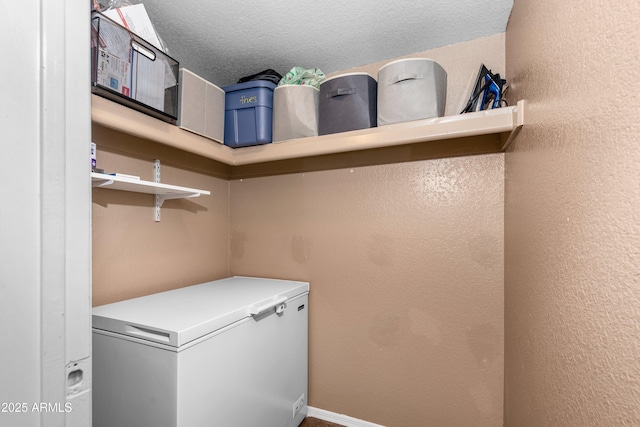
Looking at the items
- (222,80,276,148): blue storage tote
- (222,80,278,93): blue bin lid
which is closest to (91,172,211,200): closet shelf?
(222,80,276,148): blue storage tote

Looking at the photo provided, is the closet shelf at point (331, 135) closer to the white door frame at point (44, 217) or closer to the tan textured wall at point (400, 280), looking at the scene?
the tan textured wall at point (400, 280)

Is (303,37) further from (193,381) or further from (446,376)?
(446,376)

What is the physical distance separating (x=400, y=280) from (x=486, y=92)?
43.5 inches

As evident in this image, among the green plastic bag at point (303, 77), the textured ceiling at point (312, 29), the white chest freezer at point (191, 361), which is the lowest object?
the white chest freezer at point (191, 361)

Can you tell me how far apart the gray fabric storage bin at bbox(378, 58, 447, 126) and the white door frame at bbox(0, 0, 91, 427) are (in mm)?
1237

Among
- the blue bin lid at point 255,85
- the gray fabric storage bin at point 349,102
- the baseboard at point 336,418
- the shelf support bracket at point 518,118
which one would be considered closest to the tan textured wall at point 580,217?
the shelf support bracket at point 518,118

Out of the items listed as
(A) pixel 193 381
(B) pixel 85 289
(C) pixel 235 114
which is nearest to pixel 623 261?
(B) pixel 85 289

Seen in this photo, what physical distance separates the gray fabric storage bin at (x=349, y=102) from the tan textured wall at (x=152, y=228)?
0.99m

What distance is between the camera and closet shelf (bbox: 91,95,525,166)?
1.25 m

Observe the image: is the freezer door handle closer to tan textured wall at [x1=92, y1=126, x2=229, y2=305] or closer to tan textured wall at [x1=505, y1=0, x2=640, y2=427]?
tan textured wall at [x1=92, y1=126, x2=229, y2=305]

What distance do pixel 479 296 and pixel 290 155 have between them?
1310 mm

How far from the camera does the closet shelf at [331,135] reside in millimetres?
1251

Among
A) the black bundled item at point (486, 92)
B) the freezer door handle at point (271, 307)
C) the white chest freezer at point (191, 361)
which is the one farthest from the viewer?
the black bundled item at point (486, 92)

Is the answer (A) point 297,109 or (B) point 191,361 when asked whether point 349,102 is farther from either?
(B) point 191,361
